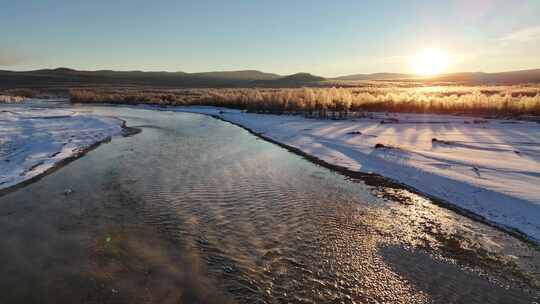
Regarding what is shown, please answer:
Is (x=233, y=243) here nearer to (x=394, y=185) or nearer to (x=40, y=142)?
(x=394, y=185)

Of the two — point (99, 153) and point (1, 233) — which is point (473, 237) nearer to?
point (1, 233)

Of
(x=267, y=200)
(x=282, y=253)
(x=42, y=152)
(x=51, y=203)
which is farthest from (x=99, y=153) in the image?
(x=282, y=253)

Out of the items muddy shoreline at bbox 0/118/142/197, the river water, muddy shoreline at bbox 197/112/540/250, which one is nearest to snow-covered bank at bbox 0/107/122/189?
muddy shoreline at bbox 0/118/142/197

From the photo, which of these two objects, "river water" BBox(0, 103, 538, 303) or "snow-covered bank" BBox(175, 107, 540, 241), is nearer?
"river water" BBox(0, 103, 538, 303)

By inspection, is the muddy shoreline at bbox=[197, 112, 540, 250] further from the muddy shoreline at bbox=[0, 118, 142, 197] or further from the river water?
the muddy shoreline at bbox=[0, 118, 142, 197]

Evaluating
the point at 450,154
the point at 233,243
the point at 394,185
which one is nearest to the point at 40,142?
the point at 233,243
